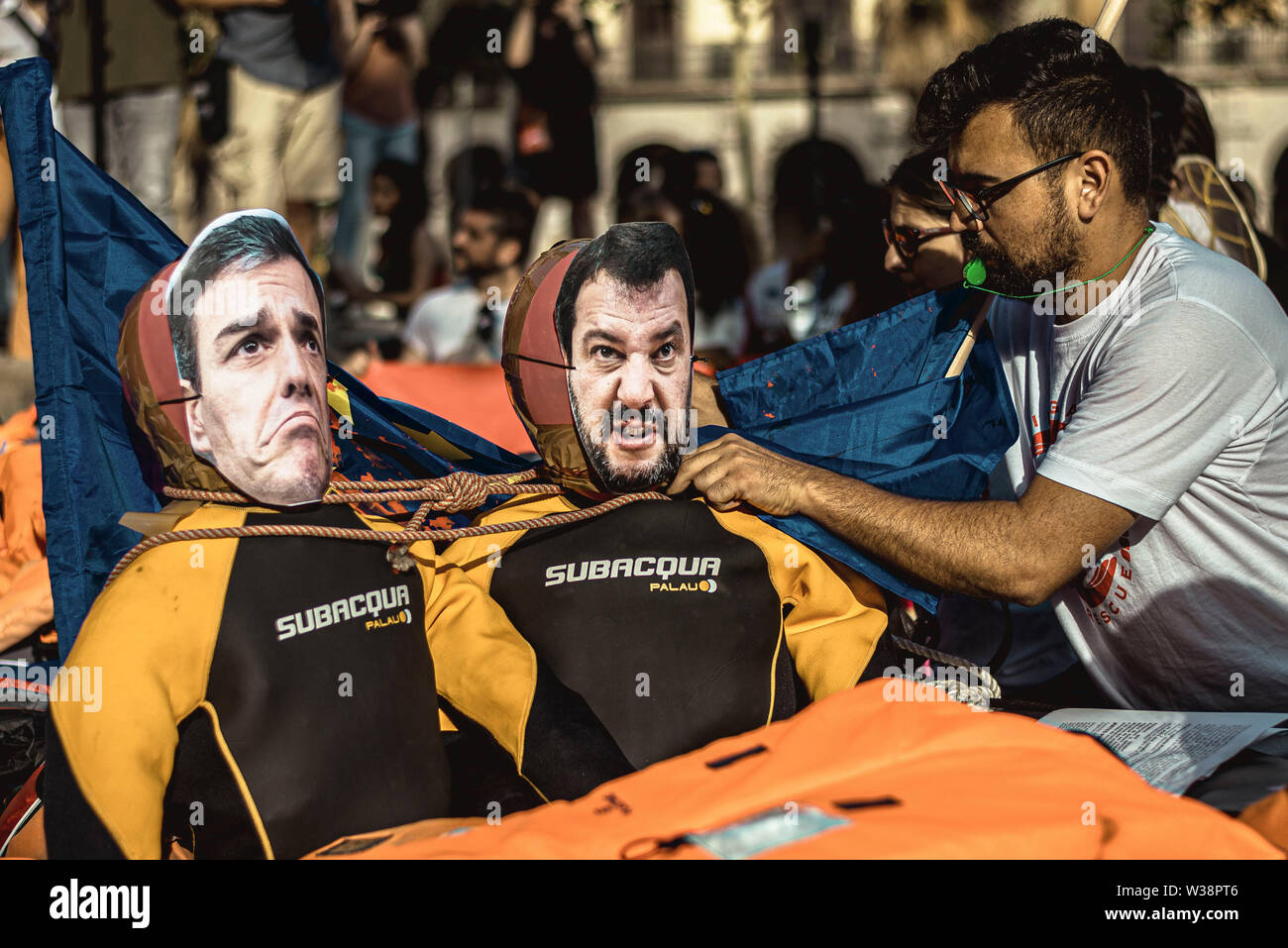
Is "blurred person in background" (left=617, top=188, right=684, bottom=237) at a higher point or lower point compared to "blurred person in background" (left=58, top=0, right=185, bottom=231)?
lower

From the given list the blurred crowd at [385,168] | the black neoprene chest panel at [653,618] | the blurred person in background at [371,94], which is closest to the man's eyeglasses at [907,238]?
the blurred crowd at [385,168]

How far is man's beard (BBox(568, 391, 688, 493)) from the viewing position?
2.33 metres

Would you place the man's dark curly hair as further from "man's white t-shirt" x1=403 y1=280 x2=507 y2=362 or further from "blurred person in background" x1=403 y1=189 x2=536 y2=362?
"man's white t-shirt" x1=403 y1=280 x2=507 y2=362

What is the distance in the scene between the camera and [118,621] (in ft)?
6.39

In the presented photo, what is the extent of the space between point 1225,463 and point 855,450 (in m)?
0.76

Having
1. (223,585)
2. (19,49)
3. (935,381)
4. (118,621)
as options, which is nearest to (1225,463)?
(935,381)

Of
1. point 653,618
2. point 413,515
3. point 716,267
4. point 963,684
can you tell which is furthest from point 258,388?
point 716,267

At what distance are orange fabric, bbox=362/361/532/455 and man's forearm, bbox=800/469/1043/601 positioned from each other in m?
1.71

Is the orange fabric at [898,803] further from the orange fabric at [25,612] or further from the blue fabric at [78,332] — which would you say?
the orange fabric at [25,612]

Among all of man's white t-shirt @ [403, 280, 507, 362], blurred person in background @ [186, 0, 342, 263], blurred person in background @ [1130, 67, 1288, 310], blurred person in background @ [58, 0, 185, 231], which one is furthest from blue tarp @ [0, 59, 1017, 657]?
blurred person in background @ [186, 0, 342, 263]

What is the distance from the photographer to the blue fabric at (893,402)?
2697mm

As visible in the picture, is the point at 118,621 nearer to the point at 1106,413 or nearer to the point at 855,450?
the point at 855,450
